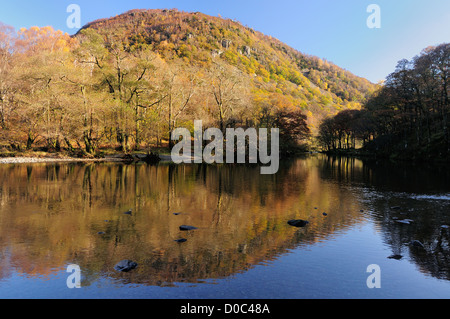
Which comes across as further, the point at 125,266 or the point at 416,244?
the point at 416,244

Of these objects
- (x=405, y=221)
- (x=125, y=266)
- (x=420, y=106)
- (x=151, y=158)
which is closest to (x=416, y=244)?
(x=405, y=221)

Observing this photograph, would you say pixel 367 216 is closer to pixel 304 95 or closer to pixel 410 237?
pixel 410 237

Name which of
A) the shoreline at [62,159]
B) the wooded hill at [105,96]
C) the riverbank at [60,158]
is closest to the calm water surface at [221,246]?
the shoreline at [62,159]

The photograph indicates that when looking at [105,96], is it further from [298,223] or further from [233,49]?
[233,49]

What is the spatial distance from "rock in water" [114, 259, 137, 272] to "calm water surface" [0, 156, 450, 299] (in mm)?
181

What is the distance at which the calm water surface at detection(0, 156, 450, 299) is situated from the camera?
19.4 ft

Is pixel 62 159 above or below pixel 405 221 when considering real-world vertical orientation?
above

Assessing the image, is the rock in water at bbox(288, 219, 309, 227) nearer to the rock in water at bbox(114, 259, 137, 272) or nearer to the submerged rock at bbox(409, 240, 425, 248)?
the submerged rock at bbox(409, 240, 425, 248)

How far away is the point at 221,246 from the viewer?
27.0ft

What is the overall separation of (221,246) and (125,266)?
106 inches

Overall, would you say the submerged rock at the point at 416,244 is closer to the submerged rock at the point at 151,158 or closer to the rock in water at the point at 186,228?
the rock in water at the point at 186,228

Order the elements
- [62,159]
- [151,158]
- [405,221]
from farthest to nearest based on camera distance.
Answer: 1. [151,158]
2. [62,159]
3. [405,221]

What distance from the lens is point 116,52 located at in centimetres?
4347
